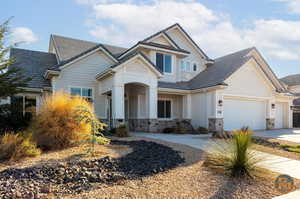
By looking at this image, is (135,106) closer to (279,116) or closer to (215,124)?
(215,124)

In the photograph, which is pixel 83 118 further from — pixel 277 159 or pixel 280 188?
pixel 277 159

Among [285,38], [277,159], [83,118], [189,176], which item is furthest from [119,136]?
[285,38]

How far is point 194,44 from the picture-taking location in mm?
18906

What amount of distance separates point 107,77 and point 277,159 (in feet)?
33.6

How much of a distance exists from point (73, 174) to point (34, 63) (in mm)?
12865

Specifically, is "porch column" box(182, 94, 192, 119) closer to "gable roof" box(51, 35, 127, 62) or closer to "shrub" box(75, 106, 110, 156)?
"gable roof" box(51, 35, 127, 62)

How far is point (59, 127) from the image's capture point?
6.84 metres

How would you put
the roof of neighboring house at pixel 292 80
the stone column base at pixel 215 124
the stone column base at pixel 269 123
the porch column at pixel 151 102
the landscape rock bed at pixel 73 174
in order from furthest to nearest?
the roof of neighboring house at pixel 292 80
the stone column base at pixel 269 123
the stone column base at pixel 215 124
the porch column at pixel 151 102
the landscape rock bed at pixel 73 174

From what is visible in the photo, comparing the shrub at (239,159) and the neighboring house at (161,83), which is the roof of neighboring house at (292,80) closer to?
the neighboring house at (161,83)

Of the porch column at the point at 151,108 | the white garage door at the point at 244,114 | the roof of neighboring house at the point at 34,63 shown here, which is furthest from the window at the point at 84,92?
the white garage door at the point at 244,114

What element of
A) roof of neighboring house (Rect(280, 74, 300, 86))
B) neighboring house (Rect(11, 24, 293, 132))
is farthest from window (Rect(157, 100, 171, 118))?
roof of neighboring house (Rect(280, 74, 300, 86))

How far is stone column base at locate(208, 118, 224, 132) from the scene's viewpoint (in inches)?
561

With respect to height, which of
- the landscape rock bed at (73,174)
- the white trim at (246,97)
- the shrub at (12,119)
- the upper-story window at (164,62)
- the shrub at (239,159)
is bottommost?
the landscape rock bed at (73,174)

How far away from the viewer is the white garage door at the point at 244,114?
50.6 ft
